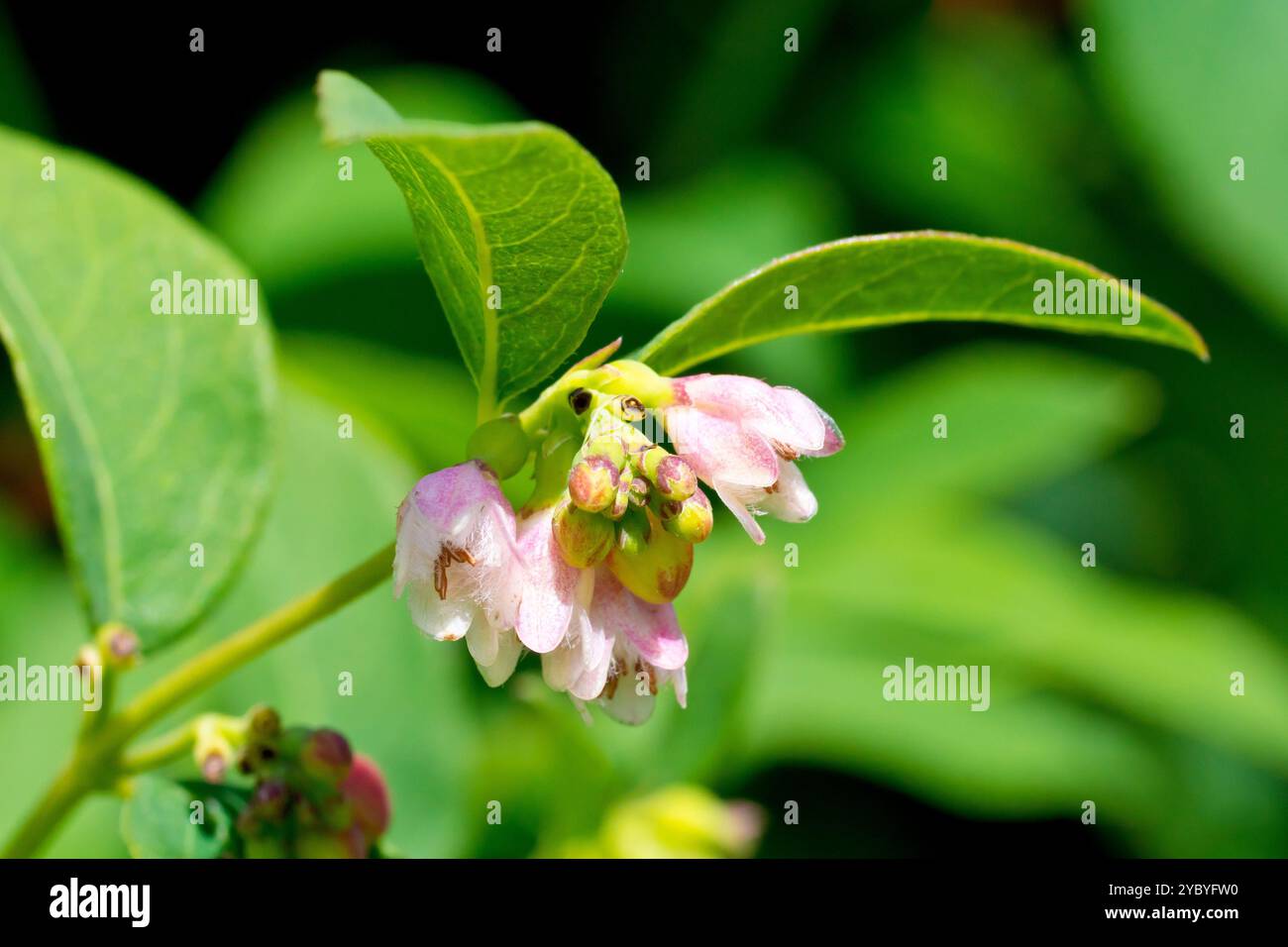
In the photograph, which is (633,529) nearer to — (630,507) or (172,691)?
(630,507)

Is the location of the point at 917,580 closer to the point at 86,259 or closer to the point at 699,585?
the point at 699,585

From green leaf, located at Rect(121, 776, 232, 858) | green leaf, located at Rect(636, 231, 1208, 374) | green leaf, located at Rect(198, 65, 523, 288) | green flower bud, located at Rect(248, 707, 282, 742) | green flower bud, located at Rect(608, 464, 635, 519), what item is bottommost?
green leaf, located at Rect(121, 776, 232, 858)

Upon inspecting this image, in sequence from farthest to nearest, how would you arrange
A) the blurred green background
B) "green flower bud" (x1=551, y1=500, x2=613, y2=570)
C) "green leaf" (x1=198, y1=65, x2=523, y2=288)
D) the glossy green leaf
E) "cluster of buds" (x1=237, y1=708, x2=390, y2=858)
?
"green leaf" (x1=198, y1=65, x2=523, y2=288), the blurred green background, the glossy green leaf, "cluster of buds" (x1=237, y1=708, x2=390, y2=858), "green flower bud" (x1=551, y1=500, x2=613, y2=570)

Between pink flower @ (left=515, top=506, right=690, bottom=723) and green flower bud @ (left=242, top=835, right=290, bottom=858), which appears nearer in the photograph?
pink flower @ (left=515, top=506, right=690, bottom=723)

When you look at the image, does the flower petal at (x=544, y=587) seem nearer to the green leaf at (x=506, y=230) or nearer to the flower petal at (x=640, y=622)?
the flower petal at (x=640, y=622)

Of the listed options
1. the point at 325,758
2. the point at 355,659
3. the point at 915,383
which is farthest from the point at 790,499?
the point at 915,383

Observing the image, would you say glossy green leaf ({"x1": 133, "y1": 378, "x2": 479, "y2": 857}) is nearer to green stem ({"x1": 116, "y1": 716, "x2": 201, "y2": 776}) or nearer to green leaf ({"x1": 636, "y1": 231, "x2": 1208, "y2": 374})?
green stem ({"x1": 116, "y1": 716, "x2": 201, "y2": 776})

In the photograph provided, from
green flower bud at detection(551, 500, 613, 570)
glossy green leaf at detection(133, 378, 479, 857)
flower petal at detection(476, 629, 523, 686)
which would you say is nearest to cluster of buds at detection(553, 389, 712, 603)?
green flower bud at detection(551, 500, 613, 570)
